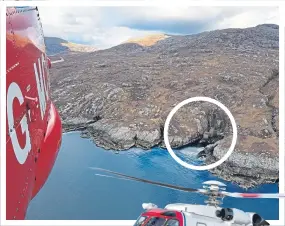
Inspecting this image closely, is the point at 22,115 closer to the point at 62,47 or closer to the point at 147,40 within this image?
the point at 62,47

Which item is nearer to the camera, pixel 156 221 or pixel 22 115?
pixel 22 115

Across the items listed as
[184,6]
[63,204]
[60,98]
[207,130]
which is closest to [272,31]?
[184,6]

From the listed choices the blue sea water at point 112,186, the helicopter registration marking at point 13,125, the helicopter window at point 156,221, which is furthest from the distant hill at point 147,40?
the helicopter registration marking at point 13,125

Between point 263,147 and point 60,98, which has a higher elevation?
point 60,98

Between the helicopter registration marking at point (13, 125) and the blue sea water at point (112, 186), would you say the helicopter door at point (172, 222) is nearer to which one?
the helicopter registration marking at point (13, 125)

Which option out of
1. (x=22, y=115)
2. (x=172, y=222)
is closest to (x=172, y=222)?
(x=172, y=222)

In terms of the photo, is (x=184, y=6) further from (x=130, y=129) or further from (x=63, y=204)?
(x=63, y=204)
